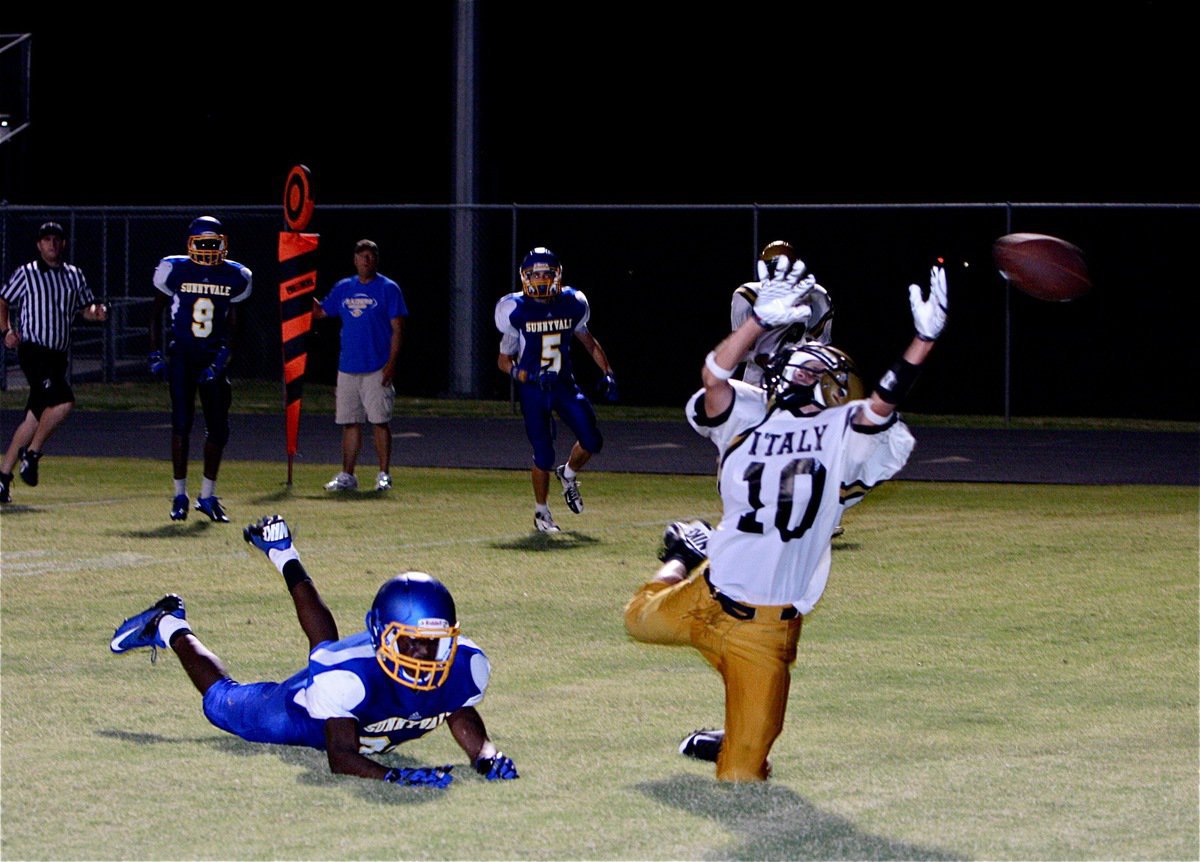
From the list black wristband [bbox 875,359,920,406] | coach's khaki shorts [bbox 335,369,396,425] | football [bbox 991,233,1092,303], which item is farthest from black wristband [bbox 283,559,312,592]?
coach's khaki shorts [bbox 335,369,396,425]

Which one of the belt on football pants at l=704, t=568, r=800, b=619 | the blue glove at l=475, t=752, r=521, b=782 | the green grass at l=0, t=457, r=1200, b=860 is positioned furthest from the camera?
the belt on football pants at l=704, t=568, r=800, b=619

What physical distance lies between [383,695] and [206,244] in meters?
7.76

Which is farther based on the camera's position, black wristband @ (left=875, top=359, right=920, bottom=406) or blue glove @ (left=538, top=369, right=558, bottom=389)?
blue glove @ (left=538, top=369, right=558, bottom=389)

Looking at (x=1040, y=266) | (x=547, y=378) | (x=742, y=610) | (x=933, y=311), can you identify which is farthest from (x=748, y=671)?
(x=547, y=378)

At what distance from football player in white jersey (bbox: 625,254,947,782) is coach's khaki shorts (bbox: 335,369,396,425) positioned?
9262mm

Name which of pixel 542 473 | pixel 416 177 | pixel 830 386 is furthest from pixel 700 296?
pixel 830 386

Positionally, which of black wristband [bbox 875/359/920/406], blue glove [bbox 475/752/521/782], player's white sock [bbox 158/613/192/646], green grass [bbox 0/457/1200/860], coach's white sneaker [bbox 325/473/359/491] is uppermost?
black wristband [bbox 875/359/920/406]

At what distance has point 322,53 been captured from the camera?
29.9m

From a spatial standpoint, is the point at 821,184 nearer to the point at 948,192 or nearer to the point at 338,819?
the point at 948,192

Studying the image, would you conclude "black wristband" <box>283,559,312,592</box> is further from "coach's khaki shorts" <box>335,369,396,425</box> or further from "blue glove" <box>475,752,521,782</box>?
"coach's khaki shorts" <box>335,369,396,425</box>

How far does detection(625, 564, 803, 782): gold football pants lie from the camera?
621 centimetres

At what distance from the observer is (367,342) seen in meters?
15.7

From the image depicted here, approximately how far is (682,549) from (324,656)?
1.49 metres

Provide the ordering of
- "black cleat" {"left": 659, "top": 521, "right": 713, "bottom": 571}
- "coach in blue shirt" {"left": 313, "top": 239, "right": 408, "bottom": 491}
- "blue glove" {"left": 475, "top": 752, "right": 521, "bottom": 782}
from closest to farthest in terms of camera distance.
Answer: "blue glove" {"left": 475, "top": 752, "right": 521, "bottom": 782}, "black cleat" {"left": 659, "top": 521, "right": 713, "bottom": 571}, "coach in blue shirt" {"left": 313, "top": 239, "right": 408, "bottom": 491}
